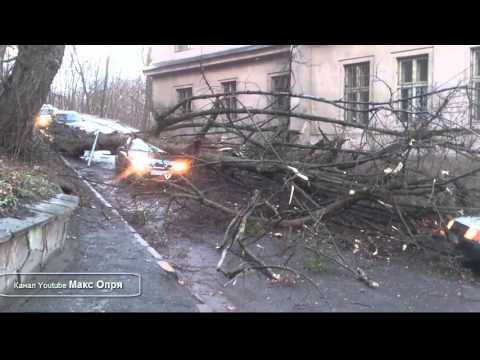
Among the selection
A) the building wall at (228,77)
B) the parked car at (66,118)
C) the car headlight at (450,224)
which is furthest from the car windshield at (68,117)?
the car headlight at (450,224)

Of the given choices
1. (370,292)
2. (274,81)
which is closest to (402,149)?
(370,292)

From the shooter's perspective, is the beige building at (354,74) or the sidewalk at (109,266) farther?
the beige building at (354,74)

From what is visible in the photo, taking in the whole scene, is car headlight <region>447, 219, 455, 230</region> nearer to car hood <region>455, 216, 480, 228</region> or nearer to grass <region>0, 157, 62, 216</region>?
car hood <region>455, 216, 480, 228</region>

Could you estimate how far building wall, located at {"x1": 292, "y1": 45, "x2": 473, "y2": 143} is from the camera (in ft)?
Result: 37.6

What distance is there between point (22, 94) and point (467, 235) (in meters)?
7.40

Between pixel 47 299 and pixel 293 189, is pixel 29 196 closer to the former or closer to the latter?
pixel 47 299

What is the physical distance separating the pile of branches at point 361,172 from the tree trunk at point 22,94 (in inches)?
116

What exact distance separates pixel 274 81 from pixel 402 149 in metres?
8.19

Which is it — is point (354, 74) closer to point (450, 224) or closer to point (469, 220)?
point (450, 224)

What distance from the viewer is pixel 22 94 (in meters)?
8.86

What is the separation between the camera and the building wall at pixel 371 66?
1145 cm

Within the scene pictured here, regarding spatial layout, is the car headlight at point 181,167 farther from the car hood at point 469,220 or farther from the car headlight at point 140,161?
the car hood at point 469,220

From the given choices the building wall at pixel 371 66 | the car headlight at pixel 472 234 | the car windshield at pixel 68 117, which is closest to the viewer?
the car headlight at pixel 472 234

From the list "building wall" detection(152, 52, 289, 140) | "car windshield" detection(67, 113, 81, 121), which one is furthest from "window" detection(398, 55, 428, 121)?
"car windshield" detection(67, 113, 81, 121)
